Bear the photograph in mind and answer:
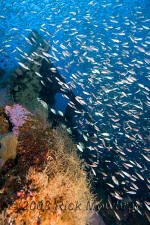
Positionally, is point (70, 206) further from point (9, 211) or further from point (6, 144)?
point (6, 144)

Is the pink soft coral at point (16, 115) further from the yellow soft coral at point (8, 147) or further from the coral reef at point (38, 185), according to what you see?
the yellow soft coral at point (8, 147)

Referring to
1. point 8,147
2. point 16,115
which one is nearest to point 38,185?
point 8,147

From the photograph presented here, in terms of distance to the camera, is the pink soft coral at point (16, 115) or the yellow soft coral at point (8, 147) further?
the pink soft coral at point (16, 115)

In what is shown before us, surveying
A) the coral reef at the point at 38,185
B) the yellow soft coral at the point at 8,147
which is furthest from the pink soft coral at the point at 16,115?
the yellow soft coral at the point at 8,147

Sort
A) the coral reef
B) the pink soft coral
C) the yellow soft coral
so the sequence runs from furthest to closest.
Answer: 1. the pink soft coral
2. the yellow soft coral
3. the coral reef

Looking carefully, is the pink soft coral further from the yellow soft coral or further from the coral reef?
the yellow soft coral

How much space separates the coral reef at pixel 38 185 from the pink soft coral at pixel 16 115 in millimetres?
55

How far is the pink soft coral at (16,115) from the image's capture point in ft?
16.9

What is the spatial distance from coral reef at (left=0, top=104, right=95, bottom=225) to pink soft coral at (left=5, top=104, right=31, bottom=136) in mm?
55

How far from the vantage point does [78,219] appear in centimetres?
412

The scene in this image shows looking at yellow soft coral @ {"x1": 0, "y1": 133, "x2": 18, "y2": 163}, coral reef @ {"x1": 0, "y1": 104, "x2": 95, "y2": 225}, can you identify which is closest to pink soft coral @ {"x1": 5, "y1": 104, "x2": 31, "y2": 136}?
coral reef @ {"x1": 0, "y1": 104, "x2": 95, "y2": 225}

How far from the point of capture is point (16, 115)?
5512 mm

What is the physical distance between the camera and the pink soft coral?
516cm

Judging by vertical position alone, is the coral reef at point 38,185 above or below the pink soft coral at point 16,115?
below
